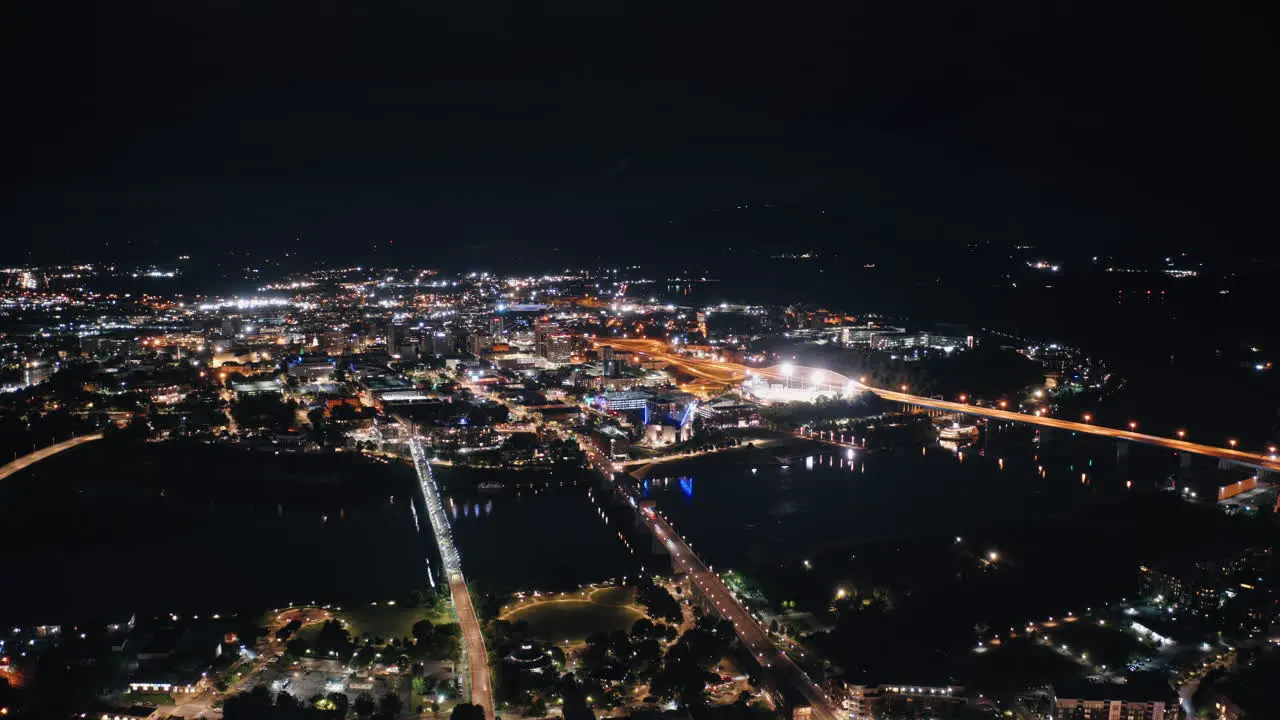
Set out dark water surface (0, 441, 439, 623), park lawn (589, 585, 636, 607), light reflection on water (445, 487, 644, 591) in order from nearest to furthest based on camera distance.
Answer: park lawn (589, 585, 636, 607) < dark water surface (0, 441, 439, 623) < light reflection on water (445, 487, 644, 591)

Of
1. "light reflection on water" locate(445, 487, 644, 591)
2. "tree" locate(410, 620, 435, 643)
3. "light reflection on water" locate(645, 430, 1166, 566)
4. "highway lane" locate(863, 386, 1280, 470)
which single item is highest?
"highway lane" locate(863, 386, 1280, 470)

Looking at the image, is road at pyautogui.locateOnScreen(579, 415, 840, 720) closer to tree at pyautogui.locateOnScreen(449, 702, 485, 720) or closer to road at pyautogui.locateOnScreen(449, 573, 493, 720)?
road at pyautogui.locateOnScreen(449, 573, 493, 720)

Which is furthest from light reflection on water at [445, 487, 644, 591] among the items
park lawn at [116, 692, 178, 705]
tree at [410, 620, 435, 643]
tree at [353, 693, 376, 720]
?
park lawn at [116, 692, 178, 705]

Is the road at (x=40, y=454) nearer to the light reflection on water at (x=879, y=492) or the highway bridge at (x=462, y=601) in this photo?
the highway bridge at (x=462, y=601)

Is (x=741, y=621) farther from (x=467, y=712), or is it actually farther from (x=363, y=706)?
(x=363, y=706)

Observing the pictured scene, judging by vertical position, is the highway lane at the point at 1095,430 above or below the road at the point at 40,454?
below

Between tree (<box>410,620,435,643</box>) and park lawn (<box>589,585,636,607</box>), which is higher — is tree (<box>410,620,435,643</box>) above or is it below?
above

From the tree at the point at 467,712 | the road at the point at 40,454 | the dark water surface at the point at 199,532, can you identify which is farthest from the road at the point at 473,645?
the road at the point at 40,454
